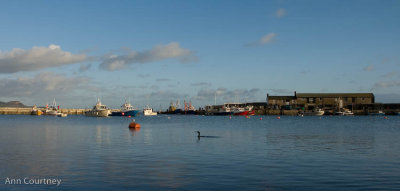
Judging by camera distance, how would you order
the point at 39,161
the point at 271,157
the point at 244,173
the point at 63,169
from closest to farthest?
the point at 244,173, the point at 63,169, the point at 39,161, the point at 271,157

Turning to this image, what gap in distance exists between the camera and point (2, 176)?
23984 mm

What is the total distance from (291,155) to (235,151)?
5927mm

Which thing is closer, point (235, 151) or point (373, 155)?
point (373, 155)

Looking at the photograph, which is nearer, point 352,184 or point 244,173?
point 352,184

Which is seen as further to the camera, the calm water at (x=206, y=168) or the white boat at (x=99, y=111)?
the white boat at (x=99, y=111)

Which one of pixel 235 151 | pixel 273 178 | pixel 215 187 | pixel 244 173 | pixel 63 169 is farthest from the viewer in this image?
pixel 235 151

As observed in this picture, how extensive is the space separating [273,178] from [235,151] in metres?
14.8

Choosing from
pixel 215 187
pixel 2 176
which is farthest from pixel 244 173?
pixel 2 176

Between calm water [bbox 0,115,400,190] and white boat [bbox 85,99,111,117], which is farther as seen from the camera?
white boat [bbox 85,99,111,117]

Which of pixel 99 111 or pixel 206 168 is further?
pixel 99 111

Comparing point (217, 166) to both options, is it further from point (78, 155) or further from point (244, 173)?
point (78, 155)

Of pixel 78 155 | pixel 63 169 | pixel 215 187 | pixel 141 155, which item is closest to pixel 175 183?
pixel 215 187

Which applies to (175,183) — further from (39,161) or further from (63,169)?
(39,161)

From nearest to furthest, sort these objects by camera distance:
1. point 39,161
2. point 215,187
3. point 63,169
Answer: point 215,187, point 63,169, point 39,161
